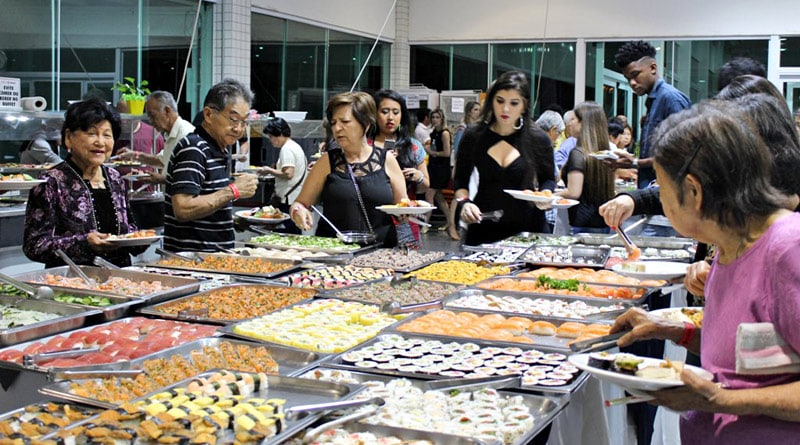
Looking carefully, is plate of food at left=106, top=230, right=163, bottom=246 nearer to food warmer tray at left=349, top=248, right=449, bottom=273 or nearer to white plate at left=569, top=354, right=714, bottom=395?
food warmer tray at left=349, top=248, right=449, bottom=273

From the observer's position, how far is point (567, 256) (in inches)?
169

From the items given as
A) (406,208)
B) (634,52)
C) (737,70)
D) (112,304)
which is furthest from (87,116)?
(634,52)

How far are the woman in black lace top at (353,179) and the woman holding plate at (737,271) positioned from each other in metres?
2.58

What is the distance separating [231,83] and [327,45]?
9234 mm

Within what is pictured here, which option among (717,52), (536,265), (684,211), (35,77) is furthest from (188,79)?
(684,211)

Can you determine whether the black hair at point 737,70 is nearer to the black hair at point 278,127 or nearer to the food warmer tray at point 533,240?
the food warmer tray at point 533,240

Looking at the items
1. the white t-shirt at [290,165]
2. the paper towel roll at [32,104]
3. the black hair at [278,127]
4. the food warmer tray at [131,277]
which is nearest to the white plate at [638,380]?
the food warmer tray at [131,277]

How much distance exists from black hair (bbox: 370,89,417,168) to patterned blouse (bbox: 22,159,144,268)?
251cm

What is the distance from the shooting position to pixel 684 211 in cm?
158

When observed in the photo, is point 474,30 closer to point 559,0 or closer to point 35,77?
point 559,0

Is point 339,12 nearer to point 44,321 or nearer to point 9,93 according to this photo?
point 9,93

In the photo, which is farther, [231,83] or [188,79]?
[188,79]

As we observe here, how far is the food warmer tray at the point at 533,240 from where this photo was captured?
4574mm

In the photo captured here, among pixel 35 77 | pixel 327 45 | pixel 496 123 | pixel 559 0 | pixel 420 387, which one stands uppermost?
pixel 559 0
